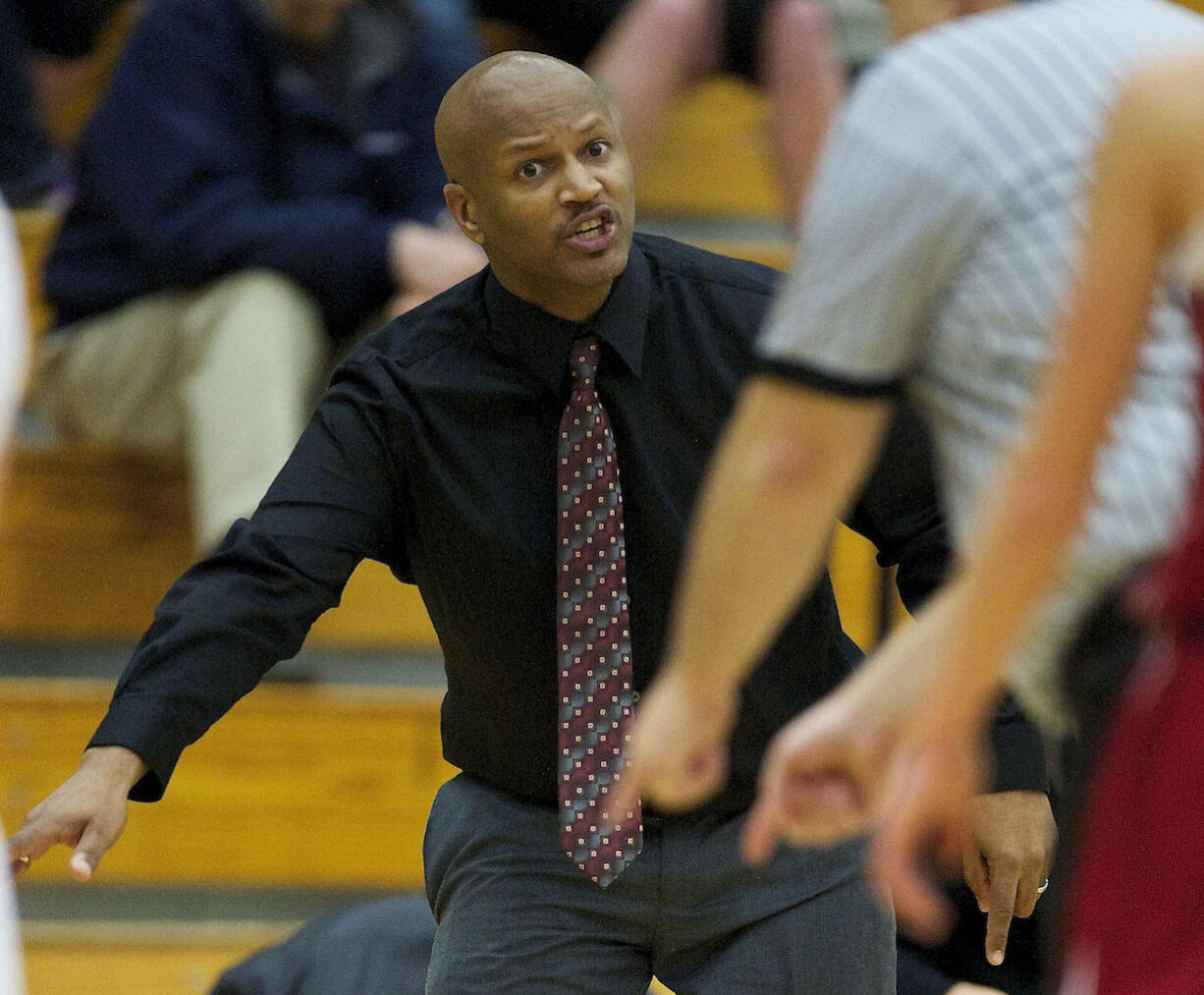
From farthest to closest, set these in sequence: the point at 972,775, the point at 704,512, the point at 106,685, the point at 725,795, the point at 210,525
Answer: the point at 106,685, the point at 210,525, the point at 725,795, the point at 704,512, the point at 972,775

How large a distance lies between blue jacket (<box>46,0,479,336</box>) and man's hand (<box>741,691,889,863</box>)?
201 cm

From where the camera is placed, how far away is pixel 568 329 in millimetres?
1948

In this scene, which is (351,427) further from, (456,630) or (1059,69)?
(1059,69)

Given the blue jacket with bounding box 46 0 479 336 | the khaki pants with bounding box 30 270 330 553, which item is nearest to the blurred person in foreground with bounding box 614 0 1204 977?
the khaki pants with bounding box 30 270 330 553

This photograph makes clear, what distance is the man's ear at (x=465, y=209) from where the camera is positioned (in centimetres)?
204

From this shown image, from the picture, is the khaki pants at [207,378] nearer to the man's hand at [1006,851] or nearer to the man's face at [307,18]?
the man's face at [307,18]

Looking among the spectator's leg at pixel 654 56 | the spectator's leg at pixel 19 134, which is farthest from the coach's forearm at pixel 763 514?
the spectator's leg at pixel 19 134

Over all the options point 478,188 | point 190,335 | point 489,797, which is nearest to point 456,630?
point 489,797

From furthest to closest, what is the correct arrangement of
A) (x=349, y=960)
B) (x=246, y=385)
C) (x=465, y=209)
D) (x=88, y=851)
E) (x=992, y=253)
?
(x=246, y=385) → (x=349, y=960) → (x=465, y=209) → (x=88, y=851) → (x=992, y=253)

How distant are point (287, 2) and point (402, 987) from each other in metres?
1.61

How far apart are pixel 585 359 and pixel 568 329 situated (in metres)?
0.04

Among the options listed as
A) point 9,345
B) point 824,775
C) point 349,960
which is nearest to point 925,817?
point 824,775

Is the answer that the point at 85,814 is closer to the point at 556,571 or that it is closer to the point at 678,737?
the point at 556,571

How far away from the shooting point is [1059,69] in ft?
3.66
